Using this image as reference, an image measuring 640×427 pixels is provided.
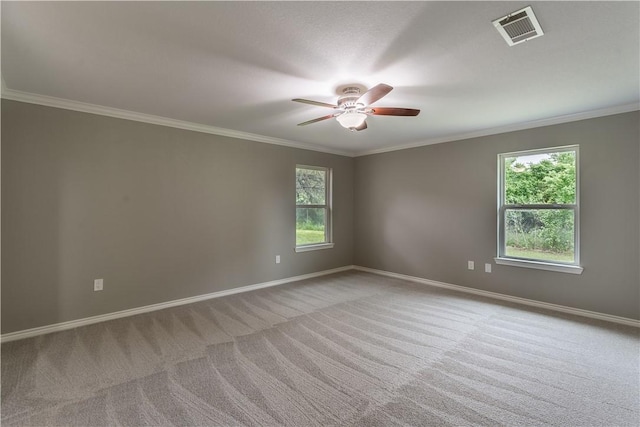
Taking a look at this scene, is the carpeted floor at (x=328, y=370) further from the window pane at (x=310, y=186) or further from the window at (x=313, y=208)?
the window pane at (x=310, y=186)

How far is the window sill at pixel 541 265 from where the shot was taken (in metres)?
3.46

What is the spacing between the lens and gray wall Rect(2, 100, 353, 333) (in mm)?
2814

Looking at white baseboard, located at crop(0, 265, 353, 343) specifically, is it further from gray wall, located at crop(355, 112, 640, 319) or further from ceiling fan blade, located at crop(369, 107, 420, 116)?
ceiling fan blade, located at crop(369, 107, 420, 116)

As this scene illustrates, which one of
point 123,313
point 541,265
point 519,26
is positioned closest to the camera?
point 519,26

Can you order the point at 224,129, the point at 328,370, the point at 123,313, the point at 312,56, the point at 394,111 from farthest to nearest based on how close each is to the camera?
the point at 224,129, the point at 123,313, the point at 394,111, the point at 328,370, the point at 312,56

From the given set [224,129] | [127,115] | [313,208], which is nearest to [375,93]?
[224,129]

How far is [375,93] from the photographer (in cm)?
232

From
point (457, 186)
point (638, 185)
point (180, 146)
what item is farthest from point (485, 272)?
point (180, 146)

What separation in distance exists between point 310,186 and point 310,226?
28.9 inches

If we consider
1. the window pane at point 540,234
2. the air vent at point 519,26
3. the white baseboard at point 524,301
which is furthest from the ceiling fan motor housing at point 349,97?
the white baseboard at point 524,301

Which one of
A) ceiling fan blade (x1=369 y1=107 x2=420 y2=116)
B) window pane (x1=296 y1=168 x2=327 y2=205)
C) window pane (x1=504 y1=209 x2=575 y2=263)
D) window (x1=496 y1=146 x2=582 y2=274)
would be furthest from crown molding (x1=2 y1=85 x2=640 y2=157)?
ceiling fan blade (x1=369 y1=107 x2=420 y2=116)

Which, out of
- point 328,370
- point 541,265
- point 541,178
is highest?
point 541,178

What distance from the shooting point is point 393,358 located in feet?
8.00

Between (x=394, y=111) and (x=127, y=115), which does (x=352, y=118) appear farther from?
(x=127, y=115)
